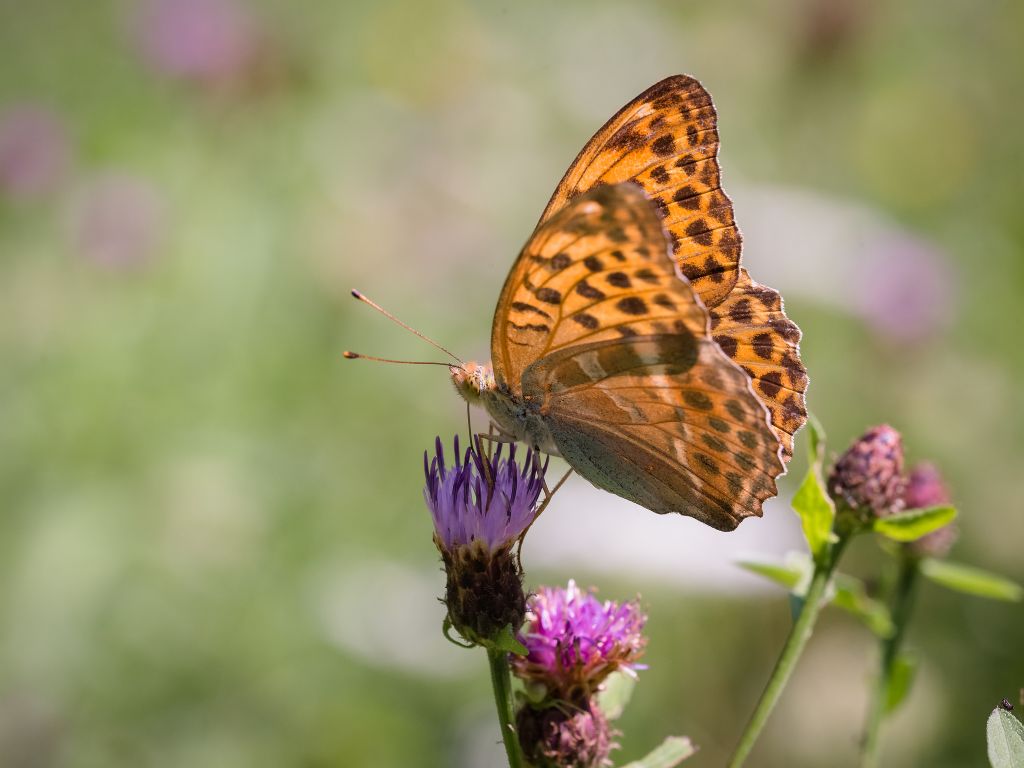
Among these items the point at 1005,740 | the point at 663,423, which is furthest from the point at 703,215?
the point at 1005,740

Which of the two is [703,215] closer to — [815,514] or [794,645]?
[815,514]

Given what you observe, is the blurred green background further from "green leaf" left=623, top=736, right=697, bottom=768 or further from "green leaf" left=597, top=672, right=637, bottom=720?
"green leaf" left=623, top=736, right=697, bottom=768

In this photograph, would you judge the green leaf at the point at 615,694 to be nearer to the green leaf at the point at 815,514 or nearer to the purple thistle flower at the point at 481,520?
the purple thistle flower at the point at 481,520

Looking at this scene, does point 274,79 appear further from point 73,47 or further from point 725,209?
point 725,209

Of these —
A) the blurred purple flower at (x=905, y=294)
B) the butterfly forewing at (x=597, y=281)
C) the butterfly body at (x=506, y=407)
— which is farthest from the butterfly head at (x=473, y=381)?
the blurred purple flower at (x=905, y=294)

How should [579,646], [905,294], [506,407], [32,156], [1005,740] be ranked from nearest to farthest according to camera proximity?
[1005,740]
[579,646]
[506,407]
[32,156]
[905,294]

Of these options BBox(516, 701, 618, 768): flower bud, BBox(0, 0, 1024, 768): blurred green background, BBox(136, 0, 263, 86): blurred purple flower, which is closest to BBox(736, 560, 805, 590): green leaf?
BBox(516, 701, 618, 768): flower bud
